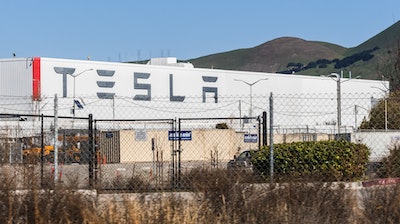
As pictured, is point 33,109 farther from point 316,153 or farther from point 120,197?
point 120,197

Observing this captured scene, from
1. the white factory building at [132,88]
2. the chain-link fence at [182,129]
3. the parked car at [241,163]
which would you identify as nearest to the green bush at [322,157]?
the parked car at [241,163]

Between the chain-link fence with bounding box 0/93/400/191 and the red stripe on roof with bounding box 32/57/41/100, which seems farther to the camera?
the red stripe on roof with bounding box 32/57/41/100

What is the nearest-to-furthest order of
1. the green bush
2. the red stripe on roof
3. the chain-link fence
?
the green bush
the chain-link fence
the red stripe on roof

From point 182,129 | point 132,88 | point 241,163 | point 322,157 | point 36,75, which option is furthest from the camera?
point 132,88

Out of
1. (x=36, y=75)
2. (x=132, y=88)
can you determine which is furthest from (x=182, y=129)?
(x=132, y=88)

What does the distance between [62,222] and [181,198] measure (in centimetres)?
157

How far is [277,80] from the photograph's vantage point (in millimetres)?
101250

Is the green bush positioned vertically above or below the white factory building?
below

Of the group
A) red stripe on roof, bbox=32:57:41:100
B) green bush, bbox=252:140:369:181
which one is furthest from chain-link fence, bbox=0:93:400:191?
red stripe on roof, bbox=32:57:41:100

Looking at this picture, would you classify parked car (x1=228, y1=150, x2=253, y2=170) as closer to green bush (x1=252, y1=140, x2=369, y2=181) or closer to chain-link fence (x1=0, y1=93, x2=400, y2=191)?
chain-link fence (x1=0, y1=93, x2=400, y2=191)

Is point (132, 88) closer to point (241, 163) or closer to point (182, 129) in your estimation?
point (182, 129)

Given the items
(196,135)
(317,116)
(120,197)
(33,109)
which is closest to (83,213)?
(120,197)

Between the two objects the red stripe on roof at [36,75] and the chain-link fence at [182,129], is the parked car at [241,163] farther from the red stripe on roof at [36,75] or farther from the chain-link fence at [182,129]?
the red stripe on roof at [36,75]

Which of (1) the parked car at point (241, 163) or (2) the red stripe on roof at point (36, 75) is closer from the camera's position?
(1) the parked car at point (241, 163)
